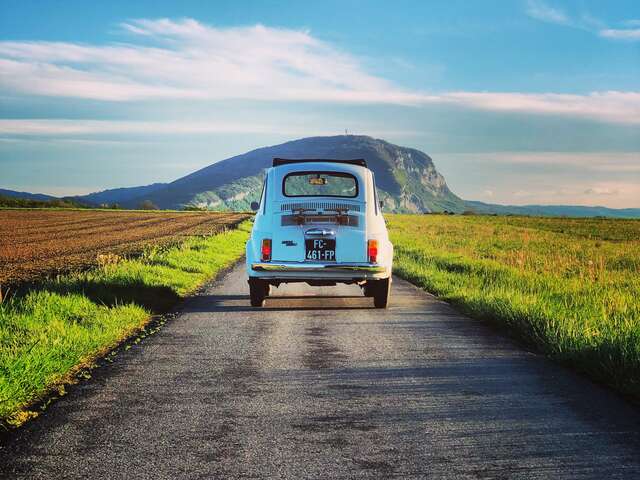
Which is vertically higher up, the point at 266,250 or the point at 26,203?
the point at 26,203

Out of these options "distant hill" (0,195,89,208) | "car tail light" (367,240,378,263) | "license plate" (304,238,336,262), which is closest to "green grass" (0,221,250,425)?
"license plate" (304,238,336,262)

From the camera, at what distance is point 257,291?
10.4 metres

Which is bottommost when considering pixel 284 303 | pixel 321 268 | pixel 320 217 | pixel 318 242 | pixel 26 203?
pixel 284 303

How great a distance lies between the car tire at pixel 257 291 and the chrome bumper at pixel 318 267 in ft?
1.42

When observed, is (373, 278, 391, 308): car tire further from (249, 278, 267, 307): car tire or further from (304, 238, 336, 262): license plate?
(249, 278, 267, 307): car tire

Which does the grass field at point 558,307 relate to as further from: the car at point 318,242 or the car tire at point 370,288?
the car at point 318,242

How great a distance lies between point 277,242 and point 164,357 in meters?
3.40

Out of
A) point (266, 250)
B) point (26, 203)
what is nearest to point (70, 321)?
point (266, 250)

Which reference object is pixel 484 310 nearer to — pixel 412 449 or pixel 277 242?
pixel 277 242

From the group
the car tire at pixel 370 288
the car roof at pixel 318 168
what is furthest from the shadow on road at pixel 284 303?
the car roof at pixel 318 168

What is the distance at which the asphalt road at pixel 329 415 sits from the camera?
3.85 meters

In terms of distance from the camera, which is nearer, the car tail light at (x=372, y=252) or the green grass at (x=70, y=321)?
the green grass at (x=70, y=321)

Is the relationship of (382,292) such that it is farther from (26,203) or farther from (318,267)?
(26,203)

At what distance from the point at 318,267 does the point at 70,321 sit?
3499 mm
